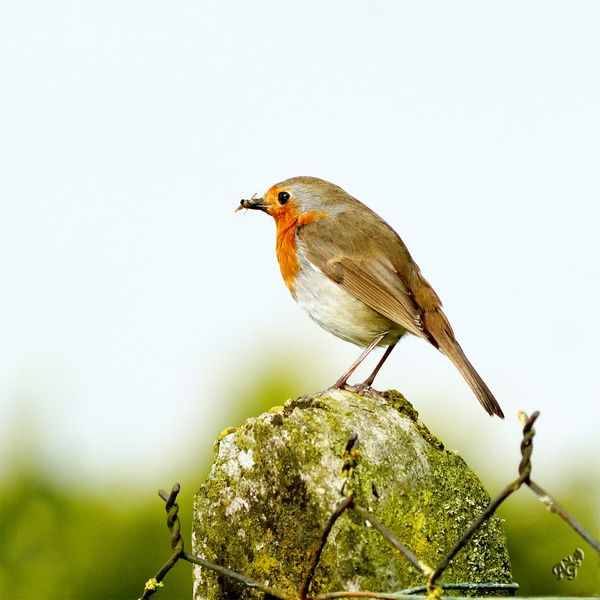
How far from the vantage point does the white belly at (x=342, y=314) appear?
16.8 ft

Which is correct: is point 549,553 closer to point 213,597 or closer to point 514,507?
point 514,507

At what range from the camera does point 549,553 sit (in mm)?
5133

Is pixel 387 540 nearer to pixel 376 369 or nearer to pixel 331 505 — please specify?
pixel 331 505

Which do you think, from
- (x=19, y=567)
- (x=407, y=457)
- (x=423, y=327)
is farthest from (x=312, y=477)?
(x=19, y=567)

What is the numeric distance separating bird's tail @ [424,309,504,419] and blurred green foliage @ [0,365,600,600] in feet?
2.72

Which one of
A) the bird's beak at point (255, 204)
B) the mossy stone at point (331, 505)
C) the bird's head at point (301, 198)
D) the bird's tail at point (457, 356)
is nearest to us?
the mossy stone at point (331, 505)

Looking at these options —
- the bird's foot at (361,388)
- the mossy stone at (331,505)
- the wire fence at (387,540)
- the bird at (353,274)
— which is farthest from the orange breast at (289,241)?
the wire fence at (387,540)

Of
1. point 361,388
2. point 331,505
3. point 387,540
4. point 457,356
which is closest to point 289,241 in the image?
point 457,356

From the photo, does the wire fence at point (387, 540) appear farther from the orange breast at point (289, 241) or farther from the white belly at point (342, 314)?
the orange breast at point (289, 241)

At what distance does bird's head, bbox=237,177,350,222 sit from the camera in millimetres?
5547

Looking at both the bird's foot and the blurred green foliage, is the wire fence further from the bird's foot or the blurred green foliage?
the blurred green foliage

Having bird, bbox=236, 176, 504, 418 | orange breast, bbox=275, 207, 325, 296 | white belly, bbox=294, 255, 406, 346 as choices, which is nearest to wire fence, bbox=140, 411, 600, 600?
bird, bbox=236, 176, 504, 418

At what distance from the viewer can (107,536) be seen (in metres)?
5.29

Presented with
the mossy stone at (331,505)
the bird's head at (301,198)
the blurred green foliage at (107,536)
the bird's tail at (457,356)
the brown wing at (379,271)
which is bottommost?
the blurred green foliage at (107,536)
